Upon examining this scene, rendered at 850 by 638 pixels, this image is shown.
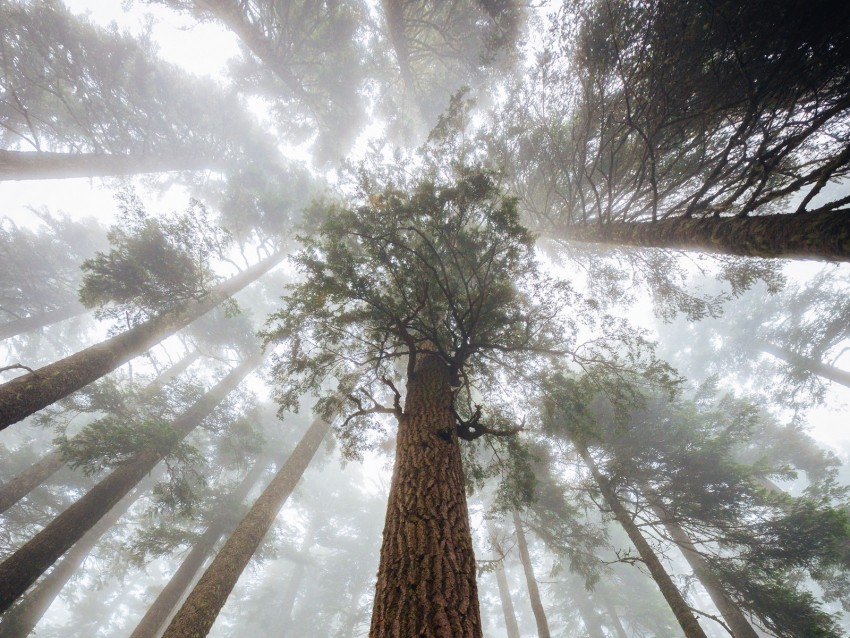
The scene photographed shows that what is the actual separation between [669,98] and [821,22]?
1611mm

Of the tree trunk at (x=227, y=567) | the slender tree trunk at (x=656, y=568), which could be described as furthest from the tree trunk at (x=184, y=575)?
the slender tree trunk at (x=656, y=568)

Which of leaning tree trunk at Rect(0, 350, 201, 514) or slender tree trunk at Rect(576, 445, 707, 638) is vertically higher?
leaning tree trunk at Rect(0, 350, 201, 514)

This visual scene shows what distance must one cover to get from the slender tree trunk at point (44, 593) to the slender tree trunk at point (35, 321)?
906cm

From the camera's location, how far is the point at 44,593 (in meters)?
10.2

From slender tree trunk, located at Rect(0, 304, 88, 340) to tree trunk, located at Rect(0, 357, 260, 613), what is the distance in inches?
417

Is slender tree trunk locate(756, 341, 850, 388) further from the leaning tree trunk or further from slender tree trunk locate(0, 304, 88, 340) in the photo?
slender tree trunk locate(0, 304, 88, 340)

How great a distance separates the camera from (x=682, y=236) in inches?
225

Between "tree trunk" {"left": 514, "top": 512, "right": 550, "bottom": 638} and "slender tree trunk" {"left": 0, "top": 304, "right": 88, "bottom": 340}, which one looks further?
"slender tree trunk" {"left": 0, "top": 304, "right": 88, "bottom": 340}

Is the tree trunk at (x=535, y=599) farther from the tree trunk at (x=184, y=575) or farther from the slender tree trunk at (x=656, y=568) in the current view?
the tree trunk at (x=184, y=575)

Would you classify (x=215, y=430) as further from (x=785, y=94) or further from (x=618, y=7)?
(x=785, y=94)

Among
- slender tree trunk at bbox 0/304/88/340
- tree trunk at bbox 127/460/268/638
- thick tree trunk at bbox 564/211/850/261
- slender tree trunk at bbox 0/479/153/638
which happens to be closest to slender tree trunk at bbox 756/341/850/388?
thick tree trunk at bbox 564/211/850/261

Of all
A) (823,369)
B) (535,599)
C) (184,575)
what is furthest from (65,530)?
(823,369)

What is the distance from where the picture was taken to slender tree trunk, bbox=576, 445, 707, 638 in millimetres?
5156

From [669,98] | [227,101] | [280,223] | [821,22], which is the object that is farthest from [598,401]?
[227,101]
